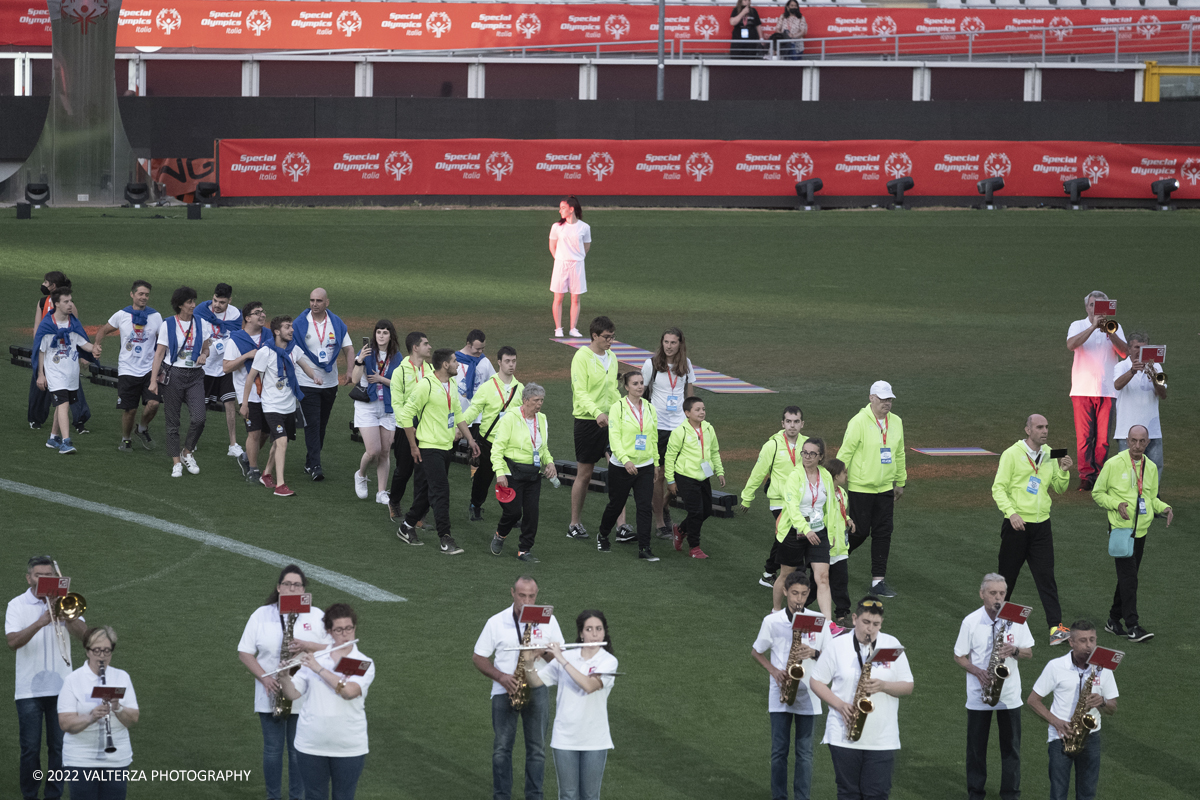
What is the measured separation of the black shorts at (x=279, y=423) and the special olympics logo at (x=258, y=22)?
35.3m

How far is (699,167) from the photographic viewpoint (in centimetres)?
4006

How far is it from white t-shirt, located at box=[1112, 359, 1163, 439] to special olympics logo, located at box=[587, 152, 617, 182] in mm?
24104

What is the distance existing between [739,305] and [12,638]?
68.9ft

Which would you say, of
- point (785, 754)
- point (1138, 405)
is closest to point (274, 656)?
point (785, 754)

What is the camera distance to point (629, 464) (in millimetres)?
Result: 14516

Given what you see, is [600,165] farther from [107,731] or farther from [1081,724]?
[107,731]

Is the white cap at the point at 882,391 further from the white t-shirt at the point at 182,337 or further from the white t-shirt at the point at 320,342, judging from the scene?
the white t-shirt at the point at 182,337

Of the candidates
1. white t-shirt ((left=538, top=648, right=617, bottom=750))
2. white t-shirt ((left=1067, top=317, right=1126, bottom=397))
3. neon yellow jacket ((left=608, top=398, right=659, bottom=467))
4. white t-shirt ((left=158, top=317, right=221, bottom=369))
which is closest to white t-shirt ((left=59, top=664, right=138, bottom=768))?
white t-shirt ((left=538, top=648, right=617, bottom=750))

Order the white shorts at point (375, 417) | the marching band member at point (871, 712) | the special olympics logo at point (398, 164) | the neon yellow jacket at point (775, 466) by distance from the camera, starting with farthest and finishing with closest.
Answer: the special olympics logo at point (398, 164)
the white shorts at point (375, 417)
the neon yellow jacket at point (775, 466)
the marching band member at point (871, 712)

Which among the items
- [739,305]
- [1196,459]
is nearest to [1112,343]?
[1196,459]

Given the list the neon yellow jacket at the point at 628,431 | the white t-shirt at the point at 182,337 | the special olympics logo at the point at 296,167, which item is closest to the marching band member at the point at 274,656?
the neon yellow jacket at the point at 628,431

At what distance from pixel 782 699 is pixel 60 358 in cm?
1111

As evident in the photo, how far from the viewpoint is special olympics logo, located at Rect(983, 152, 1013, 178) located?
40750mm

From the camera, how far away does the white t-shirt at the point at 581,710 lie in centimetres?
935
